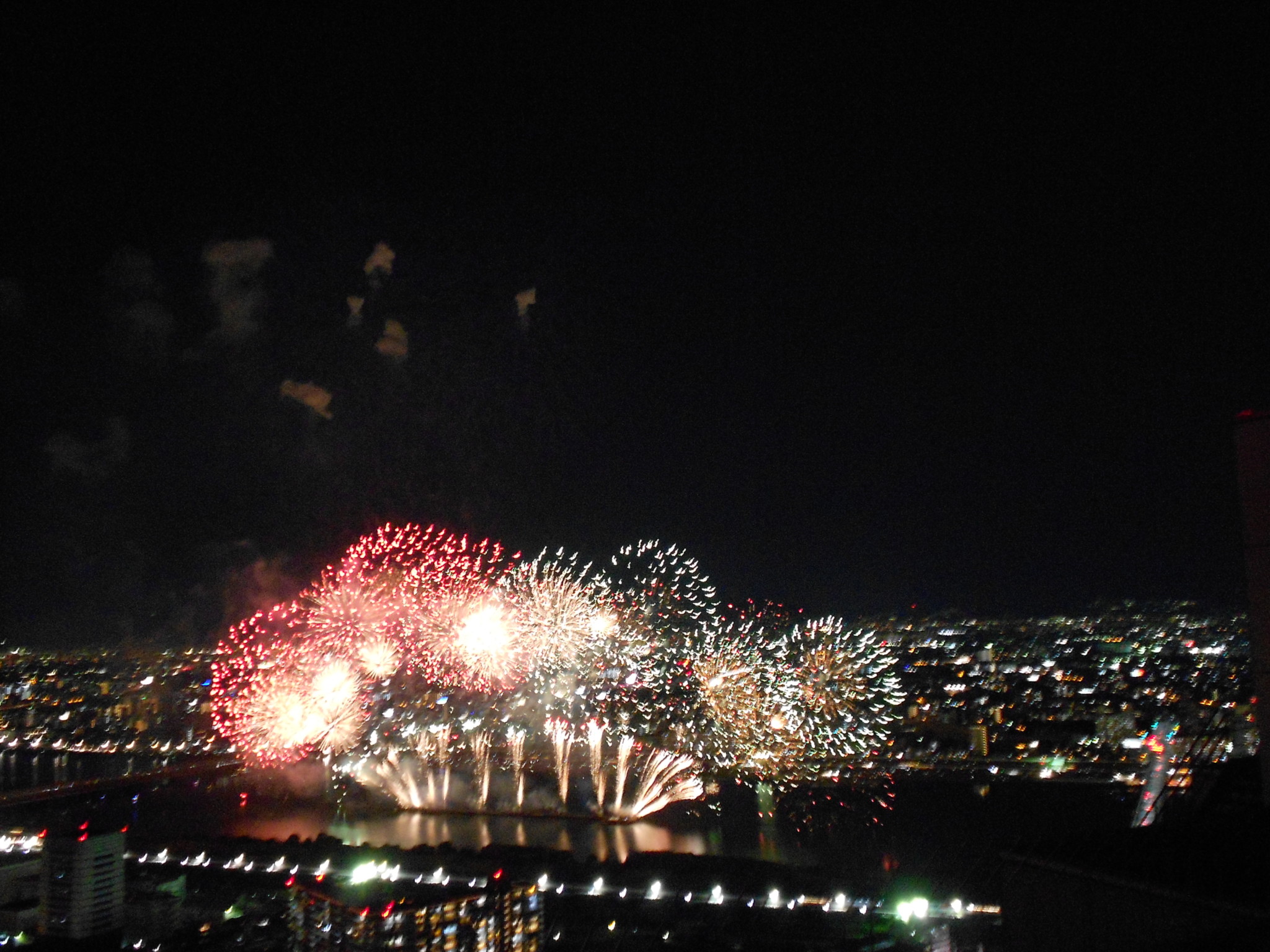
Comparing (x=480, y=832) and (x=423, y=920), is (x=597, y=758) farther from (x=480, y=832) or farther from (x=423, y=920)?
(x=423, y=920)

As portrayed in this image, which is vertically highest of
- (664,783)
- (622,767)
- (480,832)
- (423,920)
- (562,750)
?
(562,750)

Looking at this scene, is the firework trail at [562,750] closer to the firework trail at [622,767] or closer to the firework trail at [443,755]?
the firework trail at [622,767]

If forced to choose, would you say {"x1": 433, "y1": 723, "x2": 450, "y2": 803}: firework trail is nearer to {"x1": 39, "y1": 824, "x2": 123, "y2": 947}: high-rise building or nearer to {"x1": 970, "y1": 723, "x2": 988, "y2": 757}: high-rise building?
{"x1": 39, "y1": 824, "x2": 123, "y2": 947}: high-rise building

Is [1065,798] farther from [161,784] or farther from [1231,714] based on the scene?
[161,784]

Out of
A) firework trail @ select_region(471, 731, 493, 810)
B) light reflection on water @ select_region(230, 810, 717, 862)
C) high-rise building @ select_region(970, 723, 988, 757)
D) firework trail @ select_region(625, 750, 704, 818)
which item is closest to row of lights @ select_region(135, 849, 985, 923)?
light reflection on water @ select_region(230, 810, 717, 862)

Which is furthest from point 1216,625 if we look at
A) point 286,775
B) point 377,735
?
point 286,775

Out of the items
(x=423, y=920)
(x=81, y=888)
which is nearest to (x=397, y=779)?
(x=81, y=888)

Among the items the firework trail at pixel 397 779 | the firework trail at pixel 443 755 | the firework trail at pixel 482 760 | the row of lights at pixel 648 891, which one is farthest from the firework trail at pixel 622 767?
the row of lights at pixel 648 891
